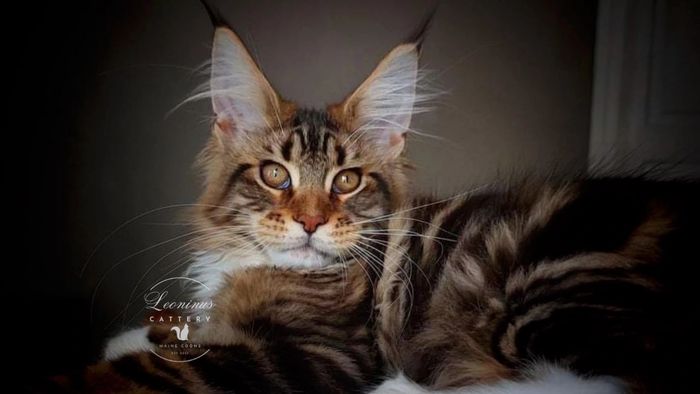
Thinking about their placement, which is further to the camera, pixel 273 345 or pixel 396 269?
pixel 396 269

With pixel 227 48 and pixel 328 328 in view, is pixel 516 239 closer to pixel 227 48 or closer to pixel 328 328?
pixel 328 328

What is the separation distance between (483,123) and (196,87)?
23.0 inches

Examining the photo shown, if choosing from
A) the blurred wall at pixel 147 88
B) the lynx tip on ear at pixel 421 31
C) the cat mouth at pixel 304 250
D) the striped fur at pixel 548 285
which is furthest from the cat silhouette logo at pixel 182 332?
the lynx tip on ear at pixel 421 31

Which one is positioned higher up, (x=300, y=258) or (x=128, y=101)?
(x=128, y=101)

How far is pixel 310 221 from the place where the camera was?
99 centimetres

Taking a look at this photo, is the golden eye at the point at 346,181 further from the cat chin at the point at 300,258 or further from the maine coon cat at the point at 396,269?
the cat chin at the point at 300,258

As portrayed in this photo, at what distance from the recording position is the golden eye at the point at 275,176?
3.43ft

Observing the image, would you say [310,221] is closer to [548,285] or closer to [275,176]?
[275,176]

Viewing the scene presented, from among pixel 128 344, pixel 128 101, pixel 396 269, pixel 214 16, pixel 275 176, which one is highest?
pixel 214 16

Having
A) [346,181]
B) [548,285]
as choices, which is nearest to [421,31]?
[346,181]

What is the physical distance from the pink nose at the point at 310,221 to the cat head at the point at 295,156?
39mm

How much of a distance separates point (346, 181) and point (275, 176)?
0.14 meters

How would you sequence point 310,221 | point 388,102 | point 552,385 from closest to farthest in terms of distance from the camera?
point 552,385, point 310,221, point 388,102

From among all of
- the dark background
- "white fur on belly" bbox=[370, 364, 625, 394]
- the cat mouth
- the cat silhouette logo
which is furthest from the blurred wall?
"white fur on belly" bbox=[370, 364, 625, 394]
